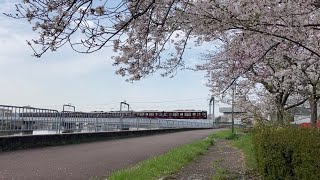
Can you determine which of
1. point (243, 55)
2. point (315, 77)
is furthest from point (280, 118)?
point (243, 55)

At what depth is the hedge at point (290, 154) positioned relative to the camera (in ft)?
19.2

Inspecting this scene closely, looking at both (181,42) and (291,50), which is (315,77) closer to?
(291,50)

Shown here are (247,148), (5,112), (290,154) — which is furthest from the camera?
(247,148)

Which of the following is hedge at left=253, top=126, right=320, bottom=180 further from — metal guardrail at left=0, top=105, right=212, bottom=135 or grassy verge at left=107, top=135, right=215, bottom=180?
metal guardrail at left=0, top=105, right=212, bottom=135

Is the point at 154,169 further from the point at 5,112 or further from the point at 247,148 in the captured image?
the point at 247,148

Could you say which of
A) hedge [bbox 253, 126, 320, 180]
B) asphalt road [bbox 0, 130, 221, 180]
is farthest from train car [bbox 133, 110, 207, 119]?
hedge [bbox 253, 126, 320, 180]

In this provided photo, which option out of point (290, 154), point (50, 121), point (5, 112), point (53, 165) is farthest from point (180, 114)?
point (290, 154)

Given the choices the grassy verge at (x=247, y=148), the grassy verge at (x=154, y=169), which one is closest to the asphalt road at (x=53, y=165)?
the grassy verge at (x=154, y=169)

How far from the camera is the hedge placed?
5844 mm

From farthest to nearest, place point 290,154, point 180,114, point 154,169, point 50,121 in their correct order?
point 180,114
point 50,121
point 154,169
point 290,154

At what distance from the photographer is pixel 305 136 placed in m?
6.37

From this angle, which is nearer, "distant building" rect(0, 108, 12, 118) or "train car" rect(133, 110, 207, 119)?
"distant building" rect(0, 108, 12, 118)

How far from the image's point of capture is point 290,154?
6730 millimetres

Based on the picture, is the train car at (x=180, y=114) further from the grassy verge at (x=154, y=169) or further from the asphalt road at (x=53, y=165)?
the grassy verge at (x=154, y=169)
